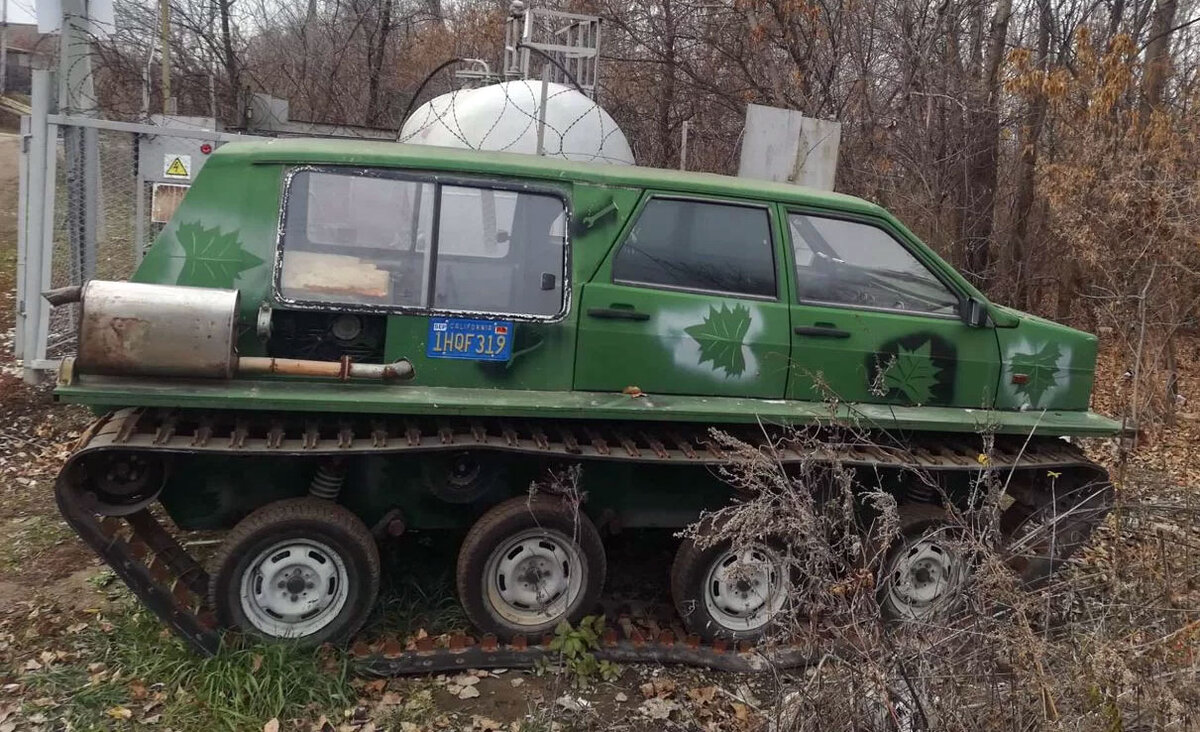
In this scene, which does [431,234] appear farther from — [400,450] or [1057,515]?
[1057,515]

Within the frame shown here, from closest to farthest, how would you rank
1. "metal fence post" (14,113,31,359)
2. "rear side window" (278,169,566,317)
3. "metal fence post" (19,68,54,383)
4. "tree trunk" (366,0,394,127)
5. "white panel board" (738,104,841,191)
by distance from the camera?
"rear side window" (278,169,566,317) < "white panel board" (738,104,841,191) < "metal fence post" (19,68,54,383) < "metal fence post" (14,113,31,359) < "tree trunk" (366,0,394,127)

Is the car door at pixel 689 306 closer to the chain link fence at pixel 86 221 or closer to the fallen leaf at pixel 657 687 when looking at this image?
the fallen leaf at pixel 657 687

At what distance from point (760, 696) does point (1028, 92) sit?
29.0 ft

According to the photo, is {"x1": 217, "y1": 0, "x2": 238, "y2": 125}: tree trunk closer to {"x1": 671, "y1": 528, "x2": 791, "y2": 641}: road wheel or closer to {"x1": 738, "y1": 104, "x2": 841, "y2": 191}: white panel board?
{"x1": 738, "y1": 104, "x2": 841, "y2": 191}: white panel board

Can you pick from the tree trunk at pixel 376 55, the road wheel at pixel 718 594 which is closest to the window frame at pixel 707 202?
the road wheel at pixel 718 594

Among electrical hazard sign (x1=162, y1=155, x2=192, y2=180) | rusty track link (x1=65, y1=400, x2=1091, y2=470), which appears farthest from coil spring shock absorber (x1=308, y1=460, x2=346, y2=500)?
electrical hazard sign (x1=162, y1=155, x2=192, y2=180)

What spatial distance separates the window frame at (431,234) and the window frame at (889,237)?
117cm

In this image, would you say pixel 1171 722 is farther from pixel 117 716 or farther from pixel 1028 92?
pixel 1028 92

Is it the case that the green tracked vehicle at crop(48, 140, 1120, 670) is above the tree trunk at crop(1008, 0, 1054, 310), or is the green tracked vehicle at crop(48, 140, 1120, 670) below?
below

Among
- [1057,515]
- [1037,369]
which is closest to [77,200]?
[1037,369]

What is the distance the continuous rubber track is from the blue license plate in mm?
327

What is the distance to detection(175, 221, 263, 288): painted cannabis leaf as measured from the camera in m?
4.23

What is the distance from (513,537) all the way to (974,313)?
2.70 m

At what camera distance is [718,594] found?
16.0ft
